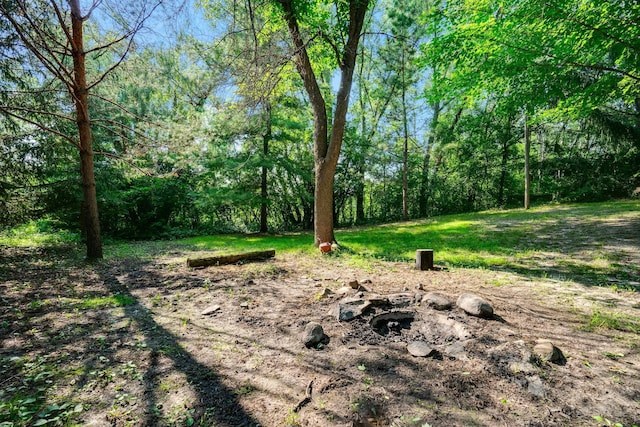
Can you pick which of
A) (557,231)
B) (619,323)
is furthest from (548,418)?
(557,231)

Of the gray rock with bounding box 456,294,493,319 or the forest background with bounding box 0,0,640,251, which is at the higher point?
the forest background with bounding box 0,0,640,251

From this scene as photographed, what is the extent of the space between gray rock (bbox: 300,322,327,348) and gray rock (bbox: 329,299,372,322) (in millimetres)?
328

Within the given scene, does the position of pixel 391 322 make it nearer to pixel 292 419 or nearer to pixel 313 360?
pixel 313 360

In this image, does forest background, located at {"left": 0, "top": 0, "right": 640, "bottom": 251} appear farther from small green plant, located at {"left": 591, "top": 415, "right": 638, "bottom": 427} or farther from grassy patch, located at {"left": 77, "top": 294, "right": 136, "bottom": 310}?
small green plant, located at {"left": 591, "top": 415, "right": 638, "bottom": 427}

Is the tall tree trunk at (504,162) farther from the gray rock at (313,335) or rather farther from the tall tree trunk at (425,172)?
the gray rock at (313,335)

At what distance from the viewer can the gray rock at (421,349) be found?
2260mm

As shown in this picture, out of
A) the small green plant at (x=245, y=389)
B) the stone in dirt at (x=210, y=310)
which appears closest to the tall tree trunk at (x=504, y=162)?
the stone in dirt at (x=210, y=310)

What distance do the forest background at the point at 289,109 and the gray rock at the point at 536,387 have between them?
517cm

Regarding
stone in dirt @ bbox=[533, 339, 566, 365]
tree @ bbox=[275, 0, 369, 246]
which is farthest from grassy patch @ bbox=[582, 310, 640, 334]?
tree @ bbox=[275, 0, 369, 246]

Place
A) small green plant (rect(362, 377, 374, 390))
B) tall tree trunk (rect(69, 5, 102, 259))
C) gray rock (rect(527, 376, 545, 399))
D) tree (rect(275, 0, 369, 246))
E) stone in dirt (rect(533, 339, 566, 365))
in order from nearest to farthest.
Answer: gray rock (rect(527, 376, 545, 399)) → small green plant (rect(362, 377, 374, 390)) → stone in dirt (rect(533, 339, 566, 365)) → tall tree trunk (rect(69, 5, 102, 259)) → tree (rect(275, 0, 369, 246))

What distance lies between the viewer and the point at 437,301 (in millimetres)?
3018

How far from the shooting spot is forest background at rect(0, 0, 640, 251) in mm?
5504

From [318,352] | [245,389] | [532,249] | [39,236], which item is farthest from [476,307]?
[39,236]

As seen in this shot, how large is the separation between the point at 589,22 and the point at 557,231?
15.9ft
